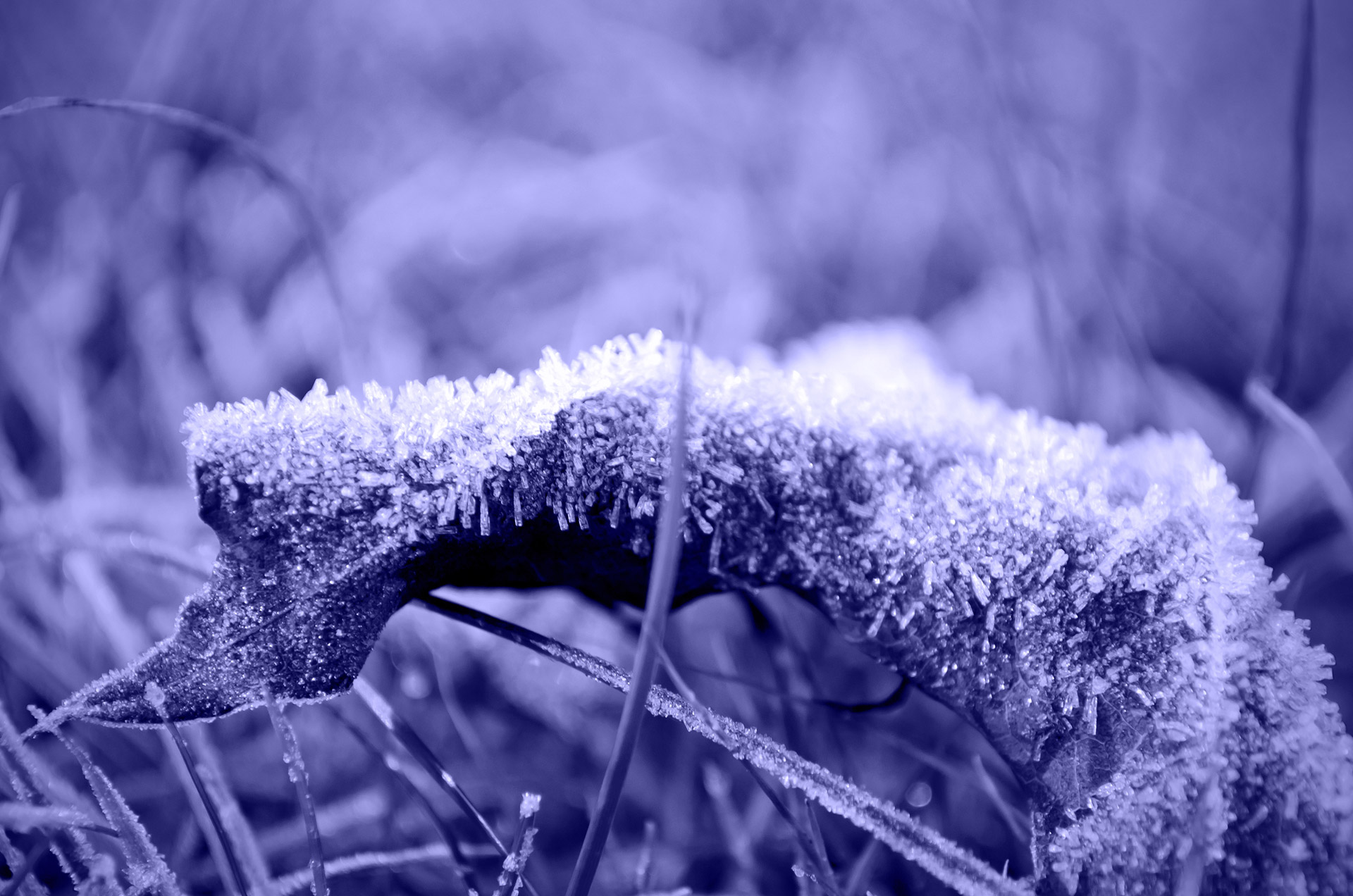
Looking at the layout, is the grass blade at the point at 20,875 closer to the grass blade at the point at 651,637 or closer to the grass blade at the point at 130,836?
the grass blade at the point at 130,836

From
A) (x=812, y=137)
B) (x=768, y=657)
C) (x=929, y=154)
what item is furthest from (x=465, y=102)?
(x=768, y=657)

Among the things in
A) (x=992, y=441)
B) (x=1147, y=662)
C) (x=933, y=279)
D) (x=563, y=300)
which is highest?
(x=933, y=279)

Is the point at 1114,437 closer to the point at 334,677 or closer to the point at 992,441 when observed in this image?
the point at 992,441

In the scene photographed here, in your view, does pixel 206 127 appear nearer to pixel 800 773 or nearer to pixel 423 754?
pixel 423 754

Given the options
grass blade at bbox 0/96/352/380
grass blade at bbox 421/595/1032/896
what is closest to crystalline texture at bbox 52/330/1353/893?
grass blade at bbox 421/595/1032/896

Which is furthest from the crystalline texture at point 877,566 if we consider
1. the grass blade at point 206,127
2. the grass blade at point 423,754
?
the grass blade at point 206,127

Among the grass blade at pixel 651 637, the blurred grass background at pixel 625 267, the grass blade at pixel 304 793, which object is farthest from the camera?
the blurred grass background at pixel 625 267
